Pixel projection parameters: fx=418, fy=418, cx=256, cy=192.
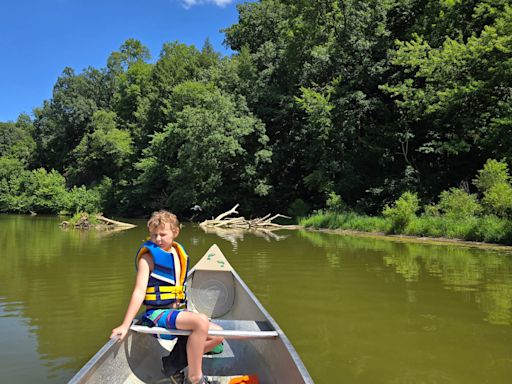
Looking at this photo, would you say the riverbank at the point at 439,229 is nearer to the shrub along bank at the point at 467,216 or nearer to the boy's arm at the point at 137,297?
the shrub along bank at the point at 467,216

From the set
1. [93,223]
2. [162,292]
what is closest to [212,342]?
[162,292]

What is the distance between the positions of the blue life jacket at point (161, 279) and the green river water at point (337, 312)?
1177mm

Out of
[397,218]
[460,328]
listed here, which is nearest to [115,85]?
[397,218]

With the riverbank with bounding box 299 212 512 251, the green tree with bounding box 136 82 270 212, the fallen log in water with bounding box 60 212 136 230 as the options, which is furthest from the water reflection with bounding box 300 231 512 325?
the green tree with bounding box 136 82 270 212

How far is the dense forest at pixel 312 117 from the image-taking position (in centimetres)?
1905

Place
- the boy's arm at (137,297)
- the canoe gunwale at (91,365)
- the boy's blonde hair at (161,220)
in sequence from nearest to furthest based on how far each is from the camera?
the canoe gunwale at (91,365)
the boy's arm at (137,297)
the boy's blonde hair at (161,220)

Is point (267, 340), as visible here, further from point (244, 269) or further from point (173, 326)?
point (244, 269)

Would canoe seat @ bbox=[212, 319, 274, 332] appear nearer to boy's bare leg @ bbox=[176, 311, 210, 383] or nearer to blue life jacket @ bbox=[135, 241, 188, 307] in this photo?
boy's bare leg @ bbox=[176, 311, 210, 383]

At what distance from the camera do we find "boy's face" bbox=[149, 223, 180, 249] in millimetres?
3168

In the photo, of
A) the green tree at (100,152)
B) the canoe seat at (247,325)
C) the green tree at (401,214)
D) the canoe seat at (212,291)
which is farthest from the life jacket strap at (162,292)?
the green tree at (100,152)

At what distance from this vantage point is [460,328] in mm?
5020

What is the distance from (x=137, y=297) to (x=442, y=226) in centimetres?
1456

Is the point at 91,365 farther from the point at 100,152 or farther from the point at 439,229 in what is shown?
the point at 100,152

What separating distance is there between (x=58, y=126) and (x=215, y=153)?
3185 centimetres
